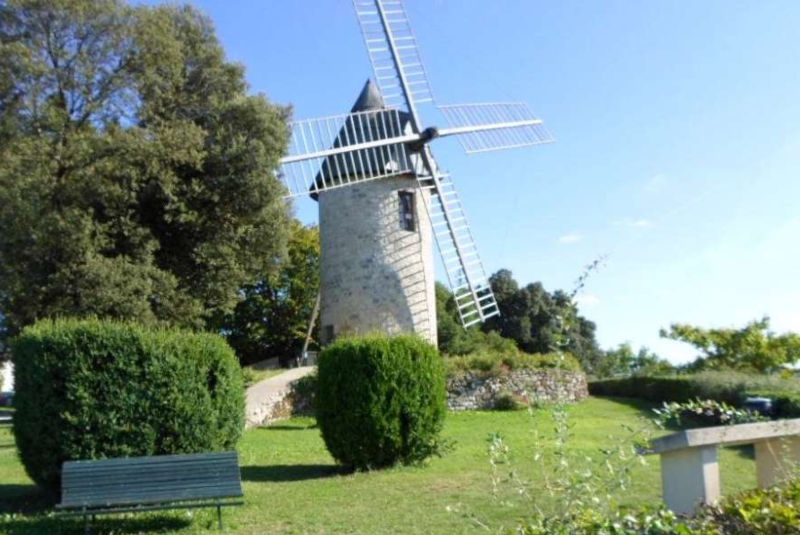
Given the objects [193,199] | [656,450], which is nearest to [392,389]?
[656,450]

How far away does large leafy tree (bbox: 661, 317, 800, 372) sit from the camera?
26531mm

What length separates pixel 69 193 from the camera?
51.8 ft

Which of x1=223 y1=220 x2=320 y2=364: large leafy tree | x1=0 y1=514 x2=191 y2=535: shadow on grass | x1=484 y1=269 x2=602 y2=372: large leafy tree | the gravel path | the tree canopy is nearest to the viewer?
x1=0 y1=514 x2=191 y2=535: shadow on grass

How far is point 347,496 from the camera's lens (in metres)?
9.39

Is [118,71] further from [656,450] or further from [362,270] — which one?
[656,450]

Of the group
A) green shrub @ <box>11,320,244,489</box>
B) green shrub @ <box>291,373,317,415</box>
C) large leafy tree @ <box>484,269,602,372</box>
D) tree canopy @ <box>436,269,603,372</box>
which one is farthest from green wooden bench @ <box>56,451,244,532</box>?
large leafy tree @ <box>484,269,602,372</box>

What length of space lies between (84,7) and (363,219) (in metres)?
9.16

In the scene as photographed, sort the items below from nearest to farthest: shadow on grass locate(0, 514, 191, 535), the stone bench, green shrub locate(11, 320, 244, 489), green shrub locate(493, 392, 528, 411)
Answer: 1. the stone bench
2. shadow on grass locate(0, 514, 191, 535)
3. green shrub locate(11, 320, 244, 489)
4. green shrub locate(493, 392, 528, 411)

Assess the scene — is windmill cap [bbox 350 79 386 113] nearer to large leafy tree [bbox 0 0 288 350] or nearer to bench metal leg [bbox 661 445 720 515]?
large leafy tree [bbox 0 0 288 350]

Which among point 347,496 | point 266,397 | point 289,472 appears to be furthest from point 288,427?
point 347,496

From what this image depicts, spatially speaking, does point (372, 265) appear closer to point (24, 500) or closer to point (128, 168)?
point (128, 168)

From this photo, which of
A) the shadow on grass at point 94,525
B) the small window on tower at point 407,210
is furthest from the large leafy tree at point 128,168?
the shadow on grass at point 94,525

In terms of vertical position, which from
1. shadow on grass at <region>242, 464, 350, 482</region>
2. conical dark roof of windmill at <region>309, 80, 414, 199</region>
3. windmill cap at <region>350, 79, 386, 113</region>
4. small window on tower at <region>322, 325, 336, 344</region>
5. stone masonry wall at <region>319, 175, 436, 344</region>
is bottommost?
shadow on grass at <region>242, 464, 350, 482</region>

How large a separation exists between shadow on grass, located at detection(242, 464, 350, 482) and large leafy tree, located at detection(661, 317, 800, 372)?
19.3 m
